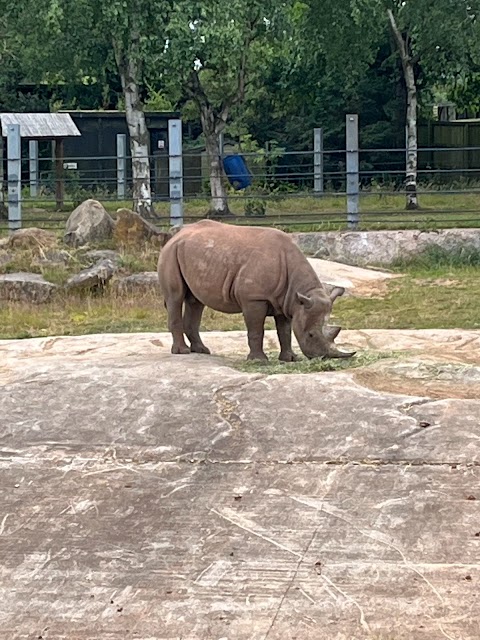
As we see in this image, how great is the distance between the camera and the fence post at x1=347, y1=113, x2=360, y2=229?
51.9 feet

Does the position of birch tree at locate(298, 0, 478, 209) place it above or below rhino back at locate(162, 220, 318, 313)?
above

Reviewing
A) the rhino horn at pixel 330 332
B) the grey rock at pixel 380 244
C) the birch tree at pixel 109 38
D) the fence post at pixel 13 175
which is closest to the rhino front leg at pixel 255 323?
the rhino horn at pixel 330 332

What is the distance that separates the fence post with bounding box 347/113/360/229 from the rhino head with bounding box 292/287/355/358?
815 cm

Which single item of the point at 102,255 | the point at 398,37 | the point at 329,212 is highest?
the point at 398,37

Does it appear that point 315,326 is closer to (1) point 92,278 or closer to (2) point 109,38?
(1) point 92,278

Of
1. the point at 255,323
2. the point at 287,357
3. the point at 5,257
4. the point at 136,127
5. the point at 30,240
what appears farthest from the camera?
the point at 136,127

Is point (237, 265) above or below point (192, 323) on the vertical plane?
above

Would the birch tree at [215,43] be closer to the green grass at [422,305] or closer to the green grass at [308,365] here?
the green grass at [422,305]

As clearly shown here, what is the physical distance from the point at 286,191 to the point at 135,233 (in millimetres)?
9769

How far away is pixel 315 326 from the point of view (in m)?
7.67

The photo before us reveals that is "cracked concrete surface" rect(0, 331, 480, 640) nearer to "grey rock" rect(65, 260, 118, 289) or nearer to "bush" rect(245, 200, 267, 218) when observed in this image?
"grey rock" rect(65, 260, 118, 289)

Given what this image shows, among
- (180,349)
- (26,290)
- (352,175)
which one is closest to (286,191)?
(352,175)

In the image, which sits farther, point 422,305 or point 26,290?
point 26,290

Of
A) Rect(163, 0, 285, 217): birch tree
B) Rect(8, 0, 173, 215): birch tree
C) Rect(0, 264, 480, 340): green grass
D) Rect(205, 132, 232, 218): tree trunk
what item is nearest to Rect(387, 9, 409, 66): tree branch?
Rect(163, 0, 285, 217): birch tree
